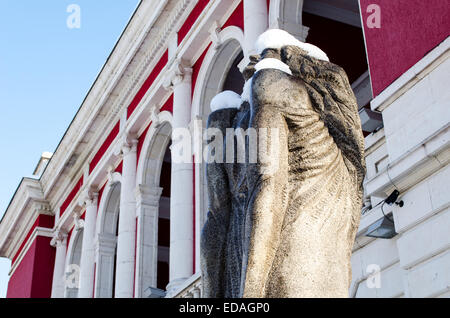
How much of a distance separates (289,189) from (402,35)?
461 cm

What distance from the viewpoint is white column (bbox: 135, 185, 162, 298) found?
12.5 m

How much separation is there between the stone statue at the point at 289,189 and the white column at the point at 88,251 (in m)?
13.1

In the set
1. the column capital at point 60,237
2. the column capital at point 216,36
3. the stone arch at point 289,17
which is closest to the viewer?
the stone arch at point 289,17

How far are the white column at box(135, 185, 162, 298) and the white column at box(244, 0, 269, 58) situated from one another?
4.60 metres

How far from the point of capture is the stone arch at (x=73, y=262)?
17016mm

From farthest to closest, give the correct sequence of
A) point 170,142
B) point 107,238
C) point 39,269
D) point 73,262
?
point 39,269
point 73,262
point 107,238
point 170,142

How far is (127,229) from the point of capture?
13.2 meters

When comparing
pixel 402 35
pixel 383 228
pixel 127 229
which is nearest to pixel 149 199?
pixel 127 229

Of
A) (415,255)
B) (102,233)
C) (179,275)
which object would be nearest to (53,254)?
(102,233)

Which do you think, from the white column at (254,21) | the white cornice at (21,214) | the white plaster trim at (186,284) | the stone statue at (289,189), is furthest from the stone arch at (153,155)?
the stone statue at (289,189)

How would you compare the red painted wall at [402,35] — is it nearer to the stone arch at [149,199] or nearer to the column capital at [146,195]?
the stone arch at [149,199]

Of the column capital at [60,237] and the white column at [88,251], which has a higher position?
the column capital at [60,237]

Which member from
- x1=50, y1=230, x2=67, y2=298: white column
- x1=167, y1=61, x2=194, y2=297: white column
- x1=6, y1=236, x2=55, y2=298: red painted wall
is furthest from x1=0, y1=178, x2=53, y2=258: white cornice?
x1=167, y1=61, x2=194, y2=297: white column

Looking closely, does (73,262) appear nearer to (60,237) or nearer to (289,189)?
(60,237)
